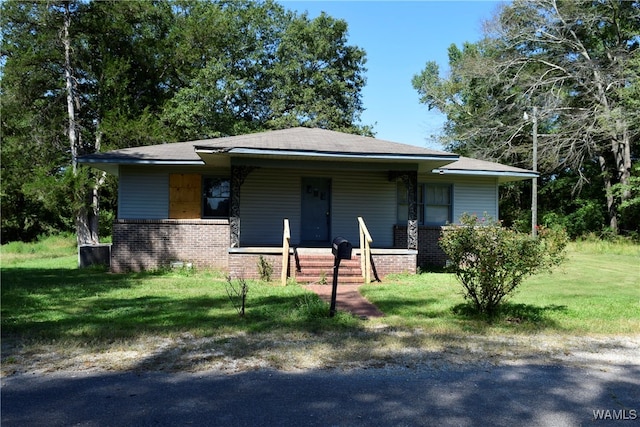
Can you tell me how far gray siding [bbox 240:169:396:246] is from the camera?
13.9 m

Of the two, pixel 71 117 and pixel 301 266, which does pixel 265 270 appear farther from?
pixel 71 117

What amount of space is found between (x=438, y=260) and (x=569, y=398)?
10647mm

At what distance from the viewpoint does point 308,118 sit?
95.0ft

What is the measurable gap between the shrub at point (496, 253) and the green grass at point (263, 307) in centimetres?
62

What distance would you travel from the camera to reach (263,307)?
7.67 metres

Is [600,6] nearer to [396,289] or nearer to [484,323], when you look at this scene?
[396,289]

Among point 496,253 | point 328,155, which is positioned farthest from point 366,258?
point 496,253

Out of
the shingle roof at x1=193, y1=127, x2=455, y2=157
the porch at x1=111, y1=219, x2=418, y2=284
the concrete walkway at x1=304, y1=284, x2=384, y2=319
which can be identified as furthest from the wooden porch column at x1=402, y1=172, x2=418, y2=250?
the concrete walkway at x1=304, y1=284, x2=384, y2=319

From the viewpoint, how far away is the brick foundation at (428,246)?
47.4 ft

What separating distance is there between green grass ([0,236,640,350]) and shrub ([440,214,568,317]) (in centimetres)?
62

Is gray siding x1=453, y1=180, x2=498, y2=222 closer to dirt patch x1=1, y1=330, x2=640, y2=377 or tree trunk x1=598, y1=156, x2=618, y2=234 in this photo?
dirt patch x1=1, y1=330, x2=640, y2=377

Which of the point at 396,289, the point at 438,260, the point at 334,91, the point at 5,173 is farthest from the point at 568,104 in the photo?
the point at 5,173

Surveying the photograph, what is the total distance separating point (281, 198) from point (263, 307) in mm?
6622

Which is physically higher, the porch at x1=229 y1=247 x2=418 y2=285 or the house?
the house
